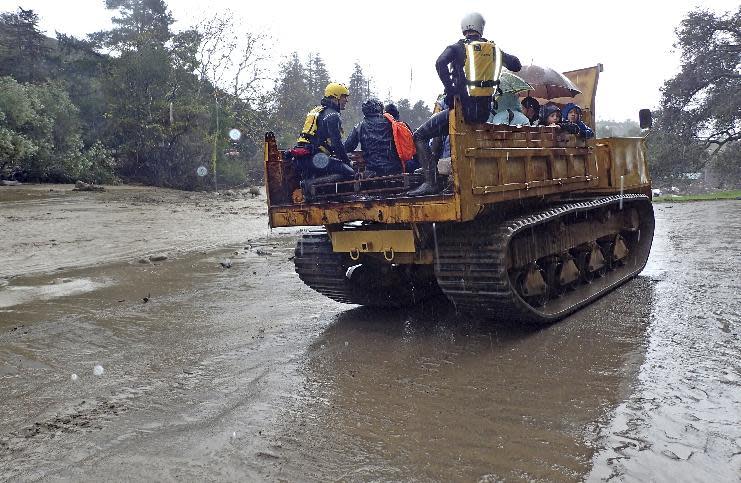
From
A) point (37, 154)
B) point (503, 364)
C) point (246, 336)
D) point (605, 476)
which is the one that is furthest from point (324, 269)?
point (37, 154)

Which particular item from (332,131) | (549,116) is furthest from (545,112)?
(332,131)

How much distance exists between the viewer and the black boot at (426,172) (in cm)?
511

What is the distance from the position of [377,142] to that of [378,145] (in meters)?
0.03

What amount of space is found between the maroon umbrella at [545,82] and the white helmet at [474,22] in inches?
134

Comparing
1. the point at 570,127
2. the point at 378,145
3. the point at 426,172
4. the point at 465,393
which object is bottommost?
the point at 465,393

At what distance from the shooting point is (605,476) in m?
2.81

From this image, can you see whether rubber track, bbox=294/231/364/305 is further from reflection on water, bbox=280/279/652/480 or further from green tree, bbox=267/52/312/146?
green tree, bbox=267/52/312/146

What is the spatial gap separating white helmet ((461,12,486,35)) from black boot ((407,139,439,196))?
988mm

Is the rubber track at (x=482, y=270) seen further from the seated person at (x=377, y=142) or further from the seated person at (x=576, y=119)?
the seated person at (x=576, y=119)

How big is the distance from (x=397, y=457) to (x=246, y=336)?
9.21 ft

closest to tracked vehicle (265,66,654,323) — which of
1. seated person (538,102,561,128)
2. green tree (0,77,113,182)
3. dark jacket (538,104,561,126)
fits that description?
seated person (538,102,561,128)

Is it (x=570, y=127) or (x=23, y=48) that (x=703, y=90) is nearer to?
(x=570, y=127)

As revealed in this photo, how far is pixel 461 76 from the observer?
4.80 metres

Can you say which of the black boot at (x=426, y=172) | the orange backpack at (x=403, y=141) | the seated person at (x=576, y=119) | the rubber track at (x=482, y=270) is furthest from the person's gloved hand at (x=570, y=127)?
the black boot at (x=426, y=172)
